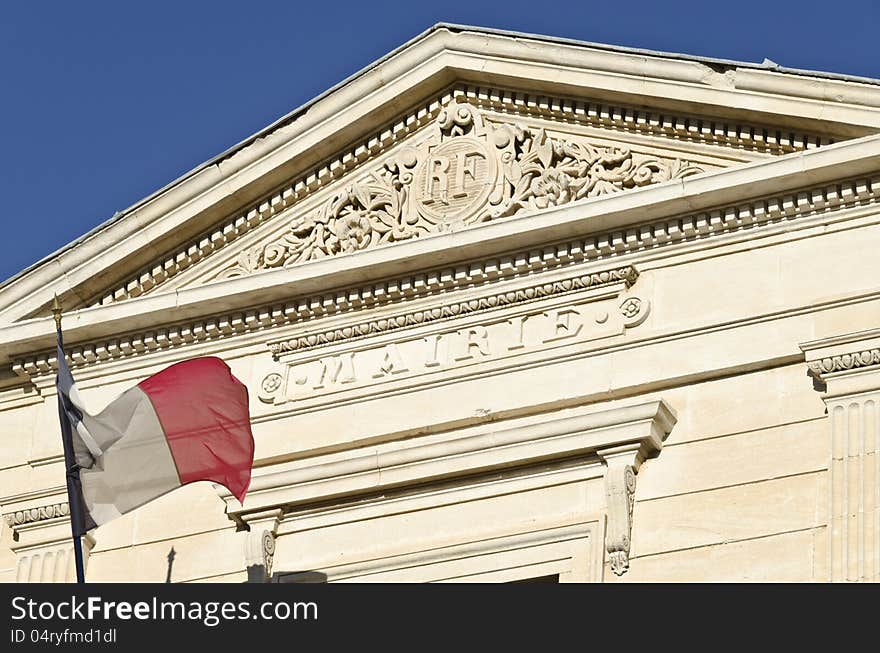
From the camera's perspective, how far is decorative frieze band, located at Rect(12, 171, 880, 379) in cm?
2250

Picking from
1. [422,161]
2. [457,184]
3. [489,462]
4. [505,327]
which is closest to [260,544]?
[489,462]

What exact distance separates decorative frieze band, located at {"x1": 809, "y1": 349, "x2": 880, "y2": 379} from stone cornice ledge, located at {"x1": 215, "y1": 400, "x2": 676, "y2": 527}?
1175 millimetres

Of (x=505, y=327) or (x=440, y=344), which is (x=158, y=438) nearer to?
(x=440, y=344)

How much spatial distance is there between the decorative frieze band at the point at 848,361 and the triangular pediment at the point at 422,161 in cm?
197

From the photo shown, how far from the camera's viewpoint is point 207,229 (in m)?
24.6

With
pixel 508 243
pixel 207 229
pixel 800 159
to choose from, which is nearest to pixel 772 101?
pixel 800 159

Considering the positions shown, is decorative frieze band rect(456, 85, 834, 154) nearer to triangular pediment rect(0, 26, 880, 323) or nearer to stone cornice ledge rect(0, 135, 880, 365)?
triangular pediment rect(0, 26, 880, 323)

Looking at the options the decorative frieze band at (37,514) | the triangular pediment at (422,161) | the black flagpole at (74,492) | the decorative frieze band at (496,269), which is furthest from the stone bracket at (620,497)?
the decorative frieze band at (37,514)

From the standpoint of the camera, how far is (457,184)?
936 inches

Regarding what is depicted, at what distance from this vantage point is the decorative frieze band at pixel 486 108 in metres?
22.9

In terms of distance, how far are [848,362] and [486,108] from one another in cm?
415

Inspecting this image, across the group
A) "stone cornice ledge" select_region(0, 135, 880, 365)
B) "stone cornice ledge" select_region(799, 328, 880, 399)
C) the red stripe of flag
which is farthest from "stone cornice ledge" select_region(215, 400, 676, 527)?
"stone cornice ledge" select_region(0, 135, 880, 365)
